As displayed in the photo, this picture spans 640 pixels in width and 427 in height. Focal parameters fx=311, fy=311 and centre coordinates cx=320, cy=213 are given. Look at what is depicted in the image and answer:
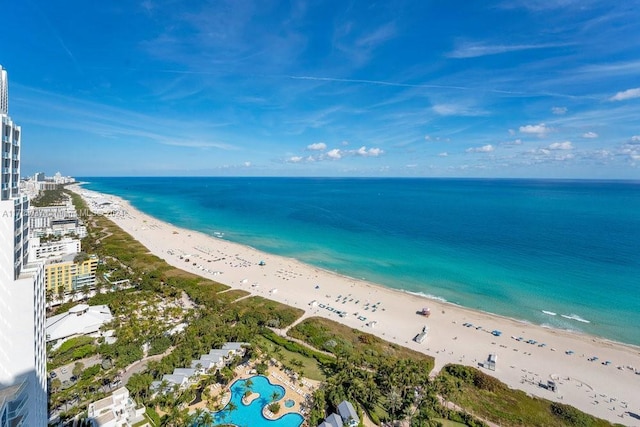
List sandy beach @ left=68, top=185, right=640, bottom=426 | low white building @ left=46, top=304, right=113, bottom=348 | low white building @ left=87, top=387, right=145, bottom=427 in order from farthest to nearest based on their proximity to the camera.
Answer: low white building @ left=46, top=304, right=113, bottom=348, sandy beach @ left=68, top=185, right=640, bottom=426, low white building @ left=87, top=387, right=145, bottom=427

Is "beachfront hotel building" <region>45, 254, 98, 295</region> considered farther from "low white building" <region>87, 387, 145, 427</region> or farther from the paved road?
"low white building" <region>87, 387, 145, 427</region>

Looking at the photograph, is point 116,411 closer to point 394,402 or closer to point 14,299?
point 14,299

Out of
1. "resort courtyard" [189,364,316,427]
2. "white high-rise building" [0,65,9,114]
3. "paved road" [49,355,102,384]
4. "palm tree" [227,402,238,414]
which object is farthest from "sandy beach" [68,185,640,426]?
"white high-rise building" [0,65,9,114]

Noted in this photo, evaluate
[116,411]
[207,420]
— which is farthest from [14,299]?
[116,411]

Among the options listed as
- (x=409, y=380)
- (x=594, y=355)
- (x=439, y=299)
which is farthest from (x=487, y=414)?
(x=439, y=299)

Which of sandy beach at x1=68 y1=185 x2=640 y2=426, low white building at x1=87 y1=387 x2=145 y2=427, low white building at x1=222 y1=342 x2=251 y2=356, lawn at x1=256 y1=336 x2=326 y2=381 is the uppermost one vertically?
low white building at x1=87 y1=387 x2=145 y2=427

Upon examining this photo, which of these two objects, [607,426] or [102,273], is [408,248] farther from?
[102,273]
